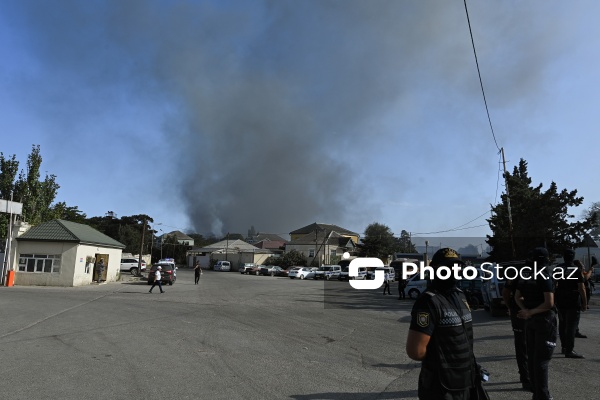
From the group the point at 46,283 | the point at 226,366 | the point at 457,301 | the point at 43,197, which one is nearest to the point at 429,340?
the point at 457,301

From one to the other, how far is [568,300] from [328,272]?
1663 inches


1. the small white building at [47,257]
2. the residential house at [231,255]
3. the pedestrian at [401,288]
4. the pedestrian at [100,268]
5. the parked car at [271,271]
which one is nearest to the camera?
the pedestrian at [401,288]

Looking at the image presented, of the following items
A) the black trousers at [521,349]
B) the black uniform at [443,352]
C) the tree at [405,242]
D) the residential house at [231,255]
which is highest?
the tree at [405,242]

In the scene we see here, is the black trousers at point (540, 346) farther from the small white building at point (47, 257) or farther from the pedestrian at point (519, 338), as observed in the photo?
the small white building at point (47, 257)

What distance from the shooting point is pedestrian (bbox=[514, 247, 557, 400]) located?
4883 millimetres

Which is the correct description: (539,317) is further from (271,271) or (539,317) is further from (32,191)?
(271,271)

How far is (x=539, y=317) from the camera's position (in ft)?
17.1

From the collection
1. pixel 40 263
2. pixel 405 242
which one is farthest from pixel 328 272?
pixel 405 242

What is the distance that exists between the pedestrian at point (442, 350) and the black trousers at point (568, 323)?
18.1 feet

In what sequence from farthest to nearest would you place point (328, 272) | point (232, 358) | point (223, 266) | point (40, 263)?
point (223, 266), point (328, 272), point (40, 263), point (232, 358)

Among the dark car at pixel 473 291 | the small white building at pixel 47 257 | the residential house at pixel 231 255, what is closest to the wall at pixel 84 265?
the small white building at pixel 47 257

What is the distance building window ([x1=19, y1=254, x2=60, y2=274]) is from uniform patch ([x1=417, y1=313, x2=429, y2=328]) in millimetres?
28270

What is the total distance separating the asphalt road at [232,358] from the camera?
5710 millimetres

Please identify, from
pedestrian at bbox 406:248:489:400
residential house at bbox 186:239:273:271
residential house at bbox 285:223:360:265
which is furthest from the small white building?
residential house at bbox 285:223:360:265
